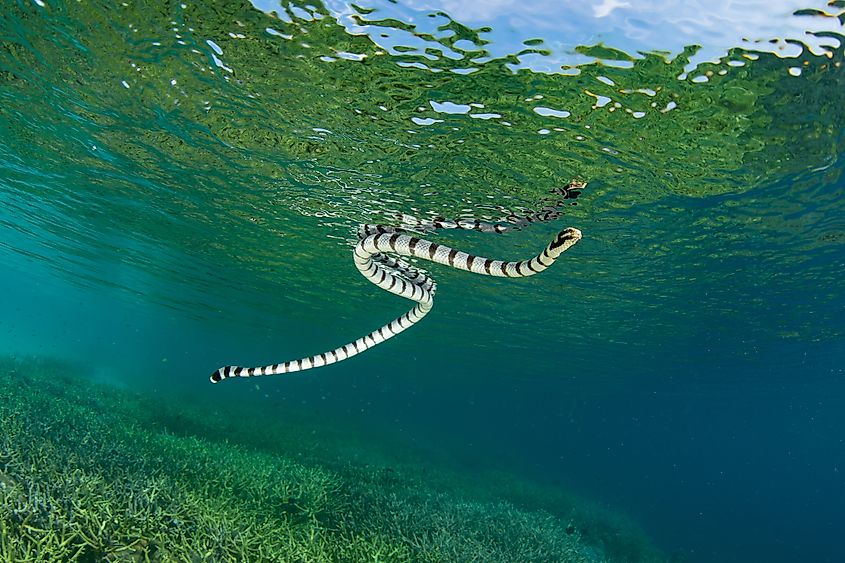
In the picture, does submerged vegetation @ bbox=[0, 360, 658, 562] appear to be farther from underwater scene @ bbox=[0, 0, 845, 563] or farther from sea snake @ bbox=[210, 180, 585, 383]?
sea snake @ bbox=[210, 180, 585, 383]

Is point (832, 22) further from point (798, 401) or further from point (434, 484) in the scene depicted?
point (798, 401)

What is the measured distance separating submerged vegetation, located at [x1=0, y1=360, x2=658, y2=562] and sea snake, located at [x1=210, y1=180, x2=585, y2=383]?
2.64 m

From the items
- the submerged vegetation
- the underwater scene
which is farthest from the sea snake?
the submerged vegetation

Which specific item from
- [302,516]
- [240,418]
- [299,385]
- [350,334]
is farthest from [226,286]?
[299,385]

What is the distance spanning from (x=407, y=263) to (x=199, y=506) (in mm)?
9394

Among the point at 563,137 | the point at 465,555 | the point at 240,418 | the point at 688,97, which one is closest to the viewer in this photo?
the point at 688,97

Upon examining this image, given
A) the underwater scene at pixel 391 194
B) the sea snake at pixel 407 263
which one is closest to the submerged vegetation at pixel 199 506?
the underwater scene at pixel 391 194

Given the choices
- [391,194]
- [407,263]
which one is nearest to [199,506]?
[391,194]

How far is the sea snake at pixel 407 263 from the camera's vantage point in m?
5.77

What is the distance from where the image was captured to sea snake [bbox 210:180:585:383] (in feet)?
18.9

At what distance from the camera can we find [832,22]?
19.4 ft

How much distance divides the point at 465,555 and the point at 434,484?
13.8 meters

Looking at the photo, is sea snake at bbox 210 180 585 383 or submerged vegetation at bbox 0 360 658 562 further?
submerged vegetation at bbox 0 360 658 562

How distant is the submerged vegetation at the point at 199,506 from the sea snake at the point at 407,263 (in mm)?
2643
